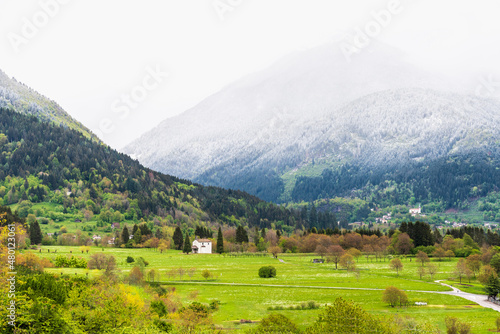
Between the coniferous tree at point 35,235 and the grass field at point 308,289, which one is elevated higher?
the coniferous tree at point 35,235

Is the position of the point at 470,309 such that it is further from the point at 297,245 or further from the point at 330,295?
the point at 297,245

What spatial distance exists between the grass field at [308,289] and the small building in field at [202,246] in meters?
44.0

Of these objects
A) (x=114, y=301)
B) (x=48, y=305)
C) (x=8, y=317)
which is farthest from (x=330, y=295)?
(x=8, y=317)

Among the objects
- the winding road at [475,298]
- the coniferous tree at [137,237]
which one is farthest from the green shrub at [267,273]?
the coniferous tree at [137,237]

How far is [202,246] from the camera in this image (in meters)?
178

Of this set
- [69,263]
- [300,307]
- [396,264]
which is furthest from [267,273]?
[69,263]

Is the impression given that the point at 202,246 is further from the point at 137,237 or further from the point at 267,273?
the point at 267,273

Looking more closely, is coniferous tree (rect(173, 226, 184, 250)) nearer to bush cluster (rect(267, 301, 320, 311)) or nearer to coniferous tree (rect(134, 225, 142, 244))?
coniferous tree (rect(134, 225, 142, 244))

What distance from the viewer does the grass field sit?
6625 centimetres

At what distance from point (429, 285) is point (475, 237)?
95.7 meters

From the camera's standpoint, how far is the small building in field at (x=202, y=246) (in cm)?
17712

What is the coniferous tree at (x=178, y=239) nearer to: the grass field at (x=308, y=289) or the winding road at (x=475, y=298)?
the grass field at (x=308, y=289)

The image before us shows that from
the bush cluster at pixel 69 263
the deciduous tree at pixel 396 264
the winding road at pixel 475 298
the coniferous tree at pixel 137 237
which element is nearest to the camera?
the winding road at pixel 475 298

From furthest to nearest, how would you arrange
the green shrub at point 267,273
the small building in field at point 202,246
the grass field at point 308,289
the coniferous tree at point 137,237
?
the coniferous tree at point 137,237 → the small building in field at point 202,246 → the green shrub at point 267,273 → the grass field at point 308,289
